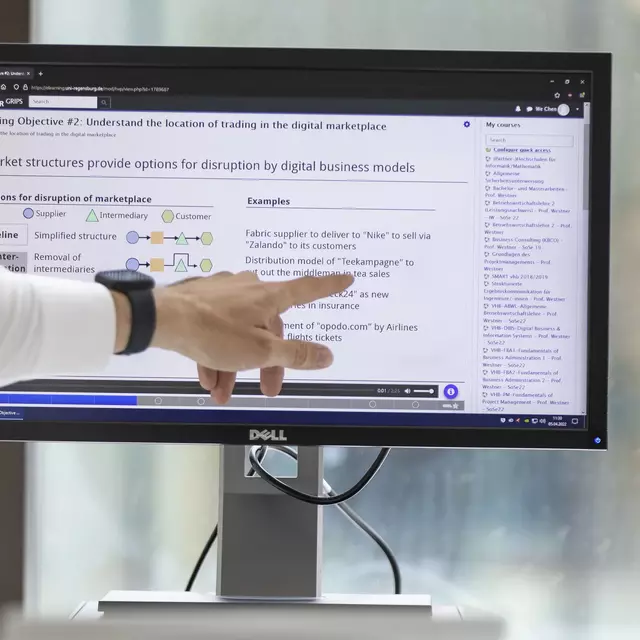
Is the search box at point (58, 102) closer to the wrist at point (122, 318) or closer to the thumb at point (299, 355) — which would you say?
the wrist at point (122, 318)

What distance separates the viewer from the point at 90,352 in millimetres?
619

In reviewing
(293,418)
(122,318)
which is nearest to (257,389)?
(293,418)

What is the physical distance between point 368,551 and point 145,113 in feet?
2.04

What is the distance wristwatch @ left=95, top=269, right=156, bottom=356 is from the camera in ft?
2.07

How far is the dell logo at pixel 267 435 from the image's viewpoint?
0.68 metres

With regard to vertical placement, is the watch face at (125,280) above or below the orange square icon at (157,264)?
below

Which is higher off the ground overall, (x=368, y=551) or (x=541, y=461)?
(x=541, y=461)

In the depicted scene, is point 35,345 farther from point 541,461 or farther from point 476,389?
point 541,461

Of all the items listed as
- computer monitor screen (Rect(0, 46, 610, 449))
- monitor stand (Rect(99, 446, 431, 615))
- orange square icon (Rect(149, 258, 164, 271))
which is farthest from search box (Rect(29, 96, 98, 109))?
monitor stand (Rect(99, 446, 431, 615))

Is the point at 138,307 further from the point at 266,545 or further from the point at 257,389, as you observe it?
the point at 266,545

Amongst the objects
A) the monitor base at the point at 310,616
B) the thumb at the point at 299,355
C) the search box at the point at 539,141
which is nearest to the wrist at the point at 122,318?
the thumb at the point at 299,355

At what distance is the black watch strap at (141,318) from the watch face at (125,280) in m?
0.01

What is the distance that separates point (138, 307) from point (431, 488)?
1.61 feet

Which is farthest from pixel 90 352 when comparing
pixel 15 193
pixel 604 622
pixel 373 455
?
pixel 604 622
